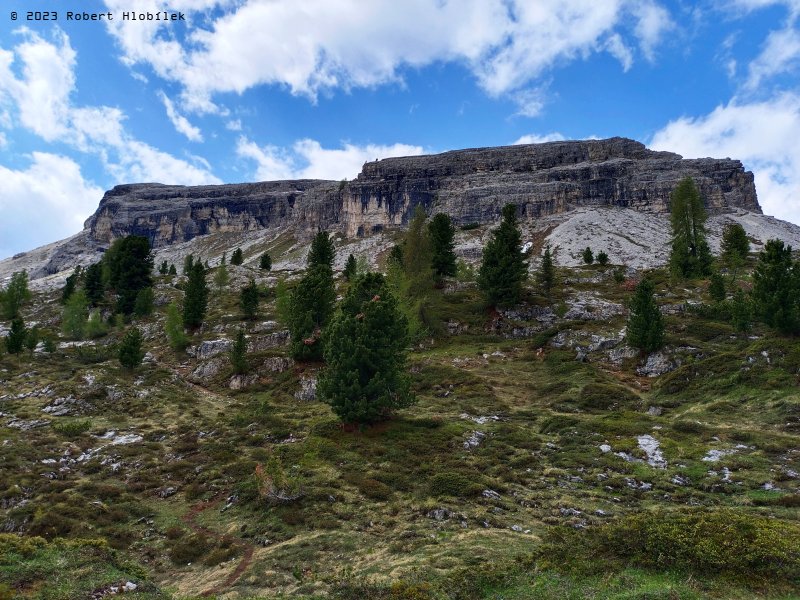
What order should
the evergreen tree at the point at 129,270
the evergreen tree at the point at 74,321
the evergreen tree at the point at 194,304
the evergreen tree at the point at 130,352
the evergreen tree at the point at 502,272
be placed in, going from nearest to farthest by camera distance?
the evergreen tree at the point at 130,352
the evergreen tree at the point at 502,272
the evergreen tree at the point at 194,304
the evergreen tree at the point at 74,321
the evergreen tree at the point at 129,270

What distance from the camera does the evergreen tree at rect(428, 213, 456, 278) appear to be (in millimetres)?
80062

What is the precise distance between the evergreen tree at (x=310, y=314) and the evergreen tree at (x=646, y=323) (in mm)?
32159

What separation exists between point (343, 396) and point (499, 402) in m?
A: 14.8

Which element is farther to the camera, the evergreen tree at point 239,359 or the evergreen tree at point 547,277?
the evergreen tree at point 547,277

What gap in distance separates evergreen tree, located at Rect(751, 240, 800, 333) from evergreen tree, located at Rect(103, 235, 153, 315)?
296 ft

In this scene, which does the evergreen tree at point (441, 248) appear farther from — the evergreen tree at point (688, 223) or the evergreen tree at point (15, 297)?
the evergreen tree at point (15, 297)

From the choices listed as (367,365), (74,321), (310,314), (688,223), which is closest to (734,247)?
(688,223)

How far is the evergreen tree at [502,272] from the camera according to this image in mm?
64625

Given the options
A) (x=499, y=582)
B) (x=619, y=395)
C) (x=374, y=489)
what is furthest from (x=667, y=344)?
(x=499, y=582)

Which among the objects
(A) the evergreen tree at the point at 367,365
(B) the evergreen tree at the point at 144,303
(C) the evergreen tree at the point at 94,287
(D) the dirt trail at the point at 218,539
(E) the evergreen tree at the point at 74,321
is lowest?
(D) the dirt trail at the point at 218,539

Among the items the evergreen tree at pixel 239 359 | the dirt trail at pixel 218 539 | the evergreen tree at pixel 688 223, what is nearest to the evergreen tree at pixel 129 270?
the evergreen tree at pixel 239 359

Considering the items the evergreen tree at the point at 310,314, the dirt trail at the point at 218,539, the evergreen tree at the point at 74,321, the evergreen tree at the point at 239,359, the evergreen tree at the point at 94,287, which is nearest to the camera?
the dirt trail at the point at 218,539

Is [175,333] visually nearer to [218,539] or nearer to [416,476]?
[218,539]

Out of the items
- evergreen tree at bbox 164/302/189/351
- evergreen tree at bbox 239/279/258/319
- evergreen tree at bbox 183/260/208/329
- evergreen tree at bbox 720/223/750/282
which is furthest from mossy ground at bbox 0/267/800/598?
evergreen tree at bbox 720/223/750/282
